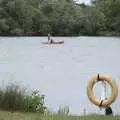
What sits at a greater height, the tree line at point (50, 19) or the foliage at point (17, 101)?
the tree line at point (50, 19)

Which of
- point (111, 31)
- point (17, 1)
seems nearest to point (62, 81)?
point (17, 1)

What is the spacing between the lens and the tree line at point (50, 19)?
72.7 meters

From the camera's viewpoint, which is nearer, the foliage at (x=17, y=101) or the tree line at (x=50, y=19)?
the foliage at (x=17, y=101)

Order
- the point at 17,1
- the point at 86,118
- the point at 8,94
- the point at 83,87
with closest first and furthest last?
the point at 86,118, the point at 8,94, the point at 83,87, the point at 17,1

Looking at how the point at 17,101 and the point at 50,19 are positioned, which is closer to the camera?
the point at 17,101

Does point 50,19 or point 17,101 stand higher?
point 50,19

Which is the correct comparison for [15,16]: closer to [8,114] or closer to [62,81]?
[62,81]

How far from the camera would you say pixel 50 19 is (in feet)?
249

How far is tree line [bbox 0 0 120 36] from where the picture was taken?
7269cm

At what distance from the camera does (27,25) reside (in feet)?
249

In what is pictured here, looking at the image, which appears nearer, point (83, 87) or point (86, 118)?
point (86, 118)

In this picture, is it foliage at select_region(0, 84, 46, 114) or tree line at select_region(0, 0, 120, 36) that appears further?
tree line at select_region(0, 0, 120, 36)

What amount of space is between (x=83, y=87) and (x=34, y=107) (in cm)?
1017

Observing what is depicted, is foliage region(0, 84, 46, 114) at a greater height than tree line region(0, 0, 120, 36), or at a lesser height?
lesser
